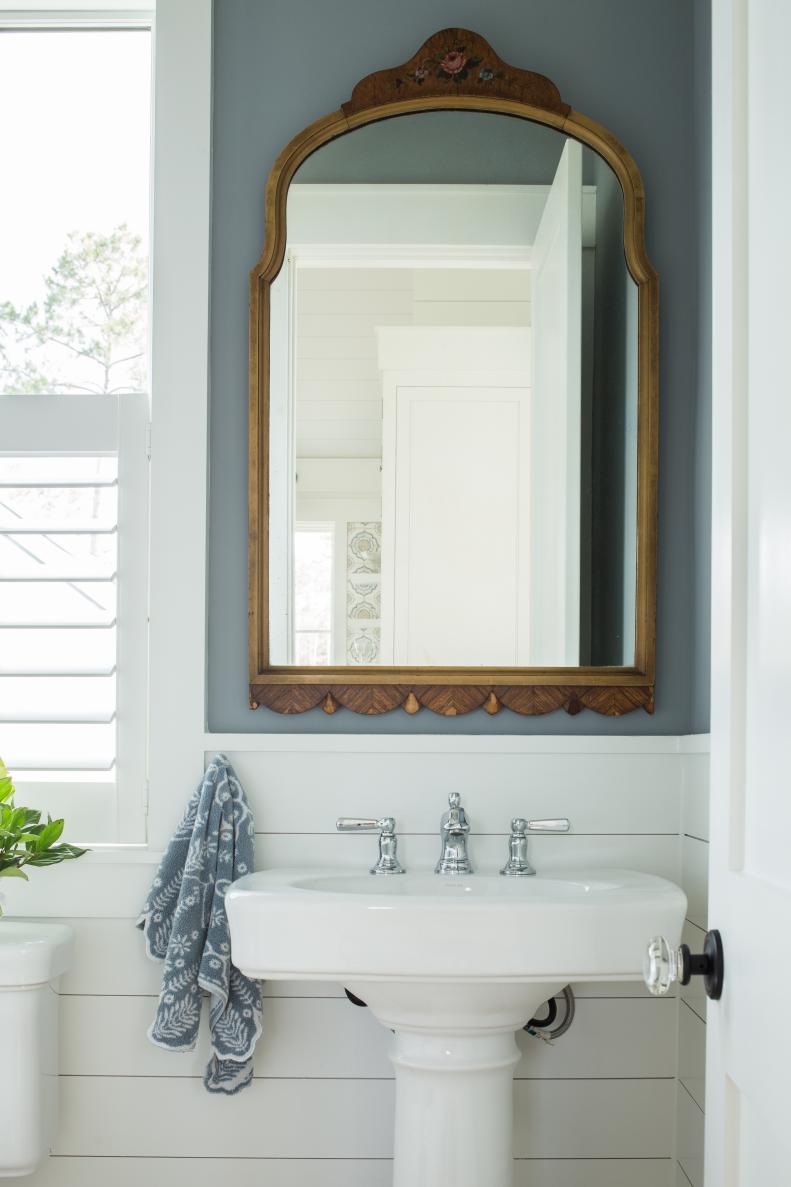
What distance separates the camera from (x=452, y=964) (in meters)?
1.49

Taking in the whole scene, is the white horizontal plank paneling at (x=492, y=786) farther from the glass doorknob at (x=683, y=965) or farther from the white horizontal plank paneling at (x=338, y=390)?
the glass doorknob at (x=683, y=965)

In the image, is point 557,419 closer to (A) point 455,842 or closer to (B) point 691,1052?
(A) point 455,842

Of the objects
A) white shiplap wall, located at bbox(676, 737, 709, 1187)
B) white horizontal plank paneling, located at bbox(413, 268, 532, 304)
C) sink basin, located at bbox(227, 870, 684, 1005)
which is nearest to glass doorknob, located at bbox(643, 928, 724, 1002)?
sink basin, located at bbox(227, 870, 684, 1005)

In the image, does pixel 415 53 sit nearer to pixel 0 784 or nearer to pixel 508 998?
pixel 0 784

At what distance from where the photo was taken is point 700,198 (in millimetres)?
1981

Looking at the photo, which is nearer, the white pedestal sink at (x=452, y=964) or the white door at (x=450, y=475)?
the white pedestal sink at (x=452, y=964)

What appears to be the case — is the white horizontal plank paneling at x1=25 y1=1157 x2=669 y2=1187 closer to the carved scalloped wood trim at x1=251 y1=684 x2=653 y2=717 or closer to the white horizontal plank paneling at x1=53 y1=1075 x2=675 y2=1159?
the white horizontal plank paneling at x1=53 y1=1075 x2=675 y2=1159

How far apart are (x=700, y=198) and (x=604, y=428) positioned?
43cm

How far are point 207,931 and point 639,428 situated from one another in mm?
1129

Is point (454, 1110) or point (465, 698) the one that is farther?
point (465, 698)

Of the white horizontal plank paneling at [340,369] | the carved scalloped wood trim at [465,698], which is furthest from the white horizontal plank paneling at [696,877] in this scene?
the white horizontal plank paneling at [340,369]

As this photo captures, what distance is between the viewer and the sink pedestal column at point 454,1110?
1.65 m

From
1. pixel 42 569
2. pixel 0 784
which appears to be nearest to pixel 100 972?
pixel 0 784

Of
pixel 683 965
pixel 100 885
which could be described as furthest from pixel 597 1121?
pixel 683 965
